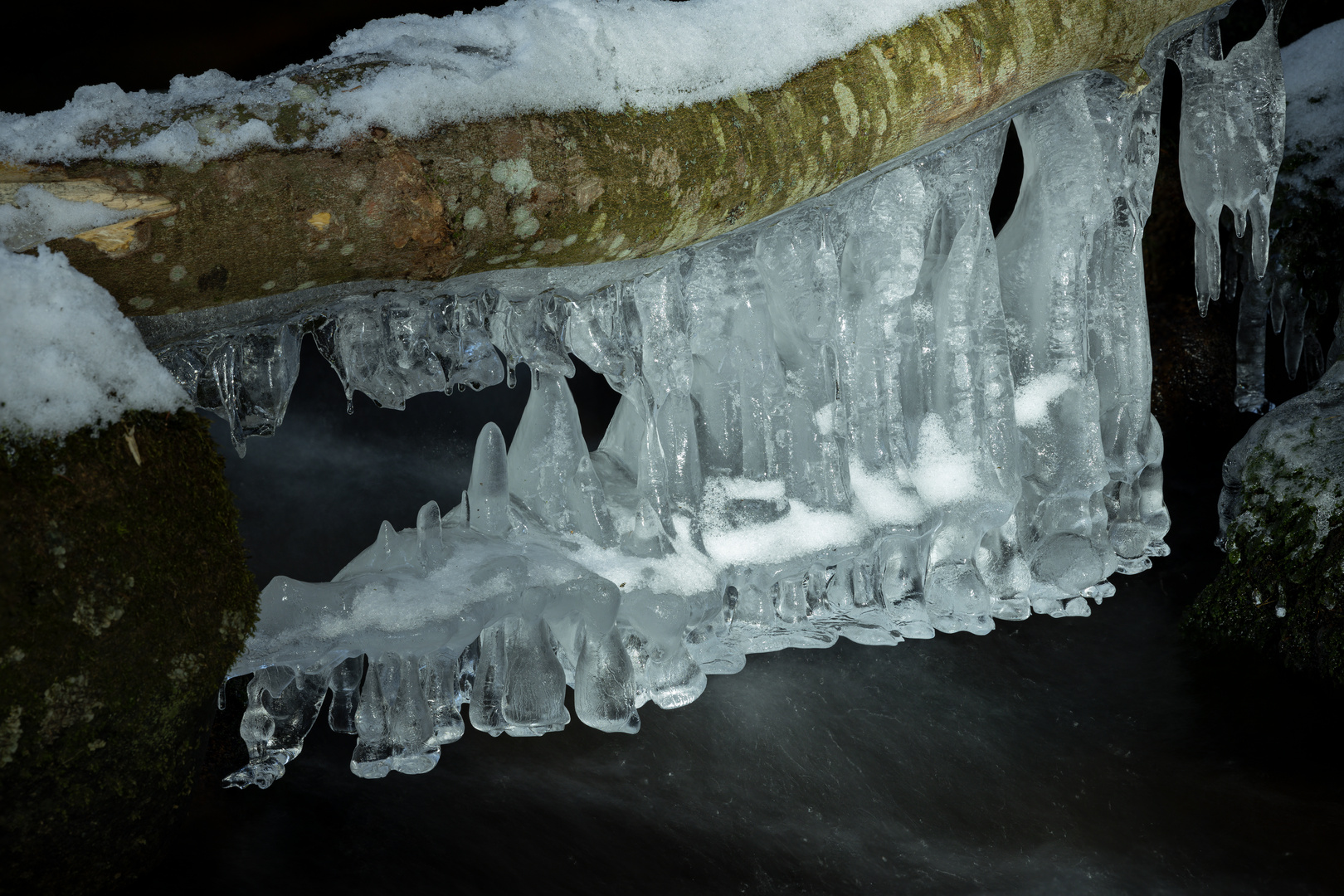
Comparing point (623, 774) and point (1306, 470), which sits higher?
point (1306, 470)

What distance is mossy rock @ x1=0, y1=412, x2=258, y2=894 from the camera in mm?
1617

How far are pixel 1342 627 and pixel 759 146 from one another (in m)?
2.50

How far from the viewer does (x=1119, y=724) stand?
329 cm

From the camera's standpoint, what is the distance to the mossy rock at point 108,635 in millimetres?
1617

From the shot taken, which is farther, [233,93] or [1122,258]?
[1122,258]

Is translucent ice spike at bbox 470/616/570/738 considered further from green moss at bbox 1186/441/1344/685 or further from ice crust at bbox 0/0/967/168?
green moss at bbox 1186/441/1344/685

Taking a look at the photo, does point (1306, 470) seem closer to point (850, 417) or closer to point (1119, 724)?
point (1119, 724)

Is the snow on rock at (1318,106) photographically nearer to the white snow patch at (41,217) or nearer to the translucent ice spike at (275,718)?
the translucent ice spike at (275,718)

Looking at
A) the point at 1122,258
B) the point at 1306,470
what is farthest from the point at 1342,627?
the point at 1122,258

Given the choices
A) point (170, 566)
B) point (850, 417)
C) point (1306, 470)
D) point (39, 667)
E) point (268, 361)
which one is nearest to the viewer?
point (39, 667)

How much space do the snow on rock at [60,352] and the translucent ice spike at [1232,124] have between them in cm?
285

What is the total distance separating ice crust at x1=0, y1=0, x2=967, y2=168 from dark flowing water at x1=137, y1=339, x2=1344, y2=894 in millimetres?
1490

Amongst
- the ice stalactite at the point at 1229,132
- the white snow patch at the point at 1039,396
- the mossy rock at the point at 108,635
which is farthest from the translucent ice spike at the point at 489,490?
the ice stalactite at the point at 1229,132

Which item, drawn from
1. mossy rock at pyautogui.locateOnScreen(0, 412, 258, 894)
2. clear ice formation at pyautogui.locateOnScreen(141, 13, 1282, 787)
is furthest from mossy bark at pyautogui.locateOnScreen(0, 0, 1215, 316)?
mossy rock at pyautogui.locateOnScreen(0, 412, 258, 894)
